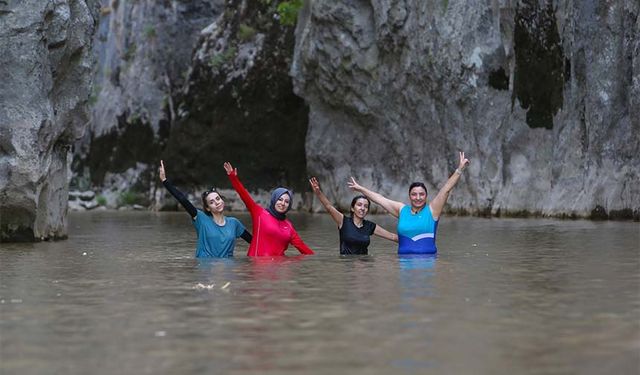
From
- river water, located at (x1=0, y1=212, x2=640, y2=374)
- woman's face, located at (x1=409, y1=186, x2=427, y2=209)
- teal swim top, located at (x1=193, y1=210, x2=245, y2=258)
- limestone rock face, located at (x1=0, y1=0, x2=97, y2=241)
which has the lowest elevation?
river water, located at (x1=0, y1=212, x2=640, y2=374)

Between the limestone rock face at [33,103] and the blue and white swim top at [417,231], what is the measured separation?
7.87 meters

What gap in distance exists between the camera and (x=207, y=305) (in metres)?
9.50

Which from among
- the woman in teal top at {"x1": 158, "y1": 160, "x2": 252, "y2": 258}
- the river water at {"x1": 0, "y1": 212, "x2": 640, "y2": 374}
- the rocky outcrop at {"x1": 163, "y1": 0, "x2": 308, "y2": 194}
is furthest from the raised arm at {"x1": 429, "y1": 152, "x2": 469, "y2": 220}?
the rocky outcrop at {"x1": 163, "y1": 0, "x2": 308, "y2": 194}

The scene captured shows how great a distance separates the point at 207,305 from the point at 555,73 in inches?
1050

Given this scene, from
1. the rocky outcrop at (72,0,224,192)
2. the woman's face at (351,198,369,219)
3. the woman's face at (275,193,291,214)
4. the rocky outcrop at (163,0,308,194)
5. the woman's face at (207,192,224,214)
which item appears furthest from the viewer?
the rocky outcrop at (72,0,224,192)

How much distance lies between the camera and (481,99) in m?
36.6

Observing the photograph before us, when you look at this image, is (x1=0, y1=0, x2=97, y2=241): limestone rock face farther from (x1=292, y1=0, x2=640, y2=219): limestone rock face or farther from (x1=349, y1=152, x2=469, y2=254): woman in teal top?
(x1=292, y1=0, x2=640, y2=219): limestone rock face

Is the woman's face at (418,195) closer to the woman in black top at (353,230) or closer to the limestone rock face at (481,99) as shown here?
the woman in black top at (353,230)

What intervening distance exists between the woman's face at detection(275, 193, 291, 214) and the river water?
0.70 m

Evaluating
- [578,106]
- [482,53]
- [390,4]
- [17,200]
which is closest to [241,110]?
[390,4]

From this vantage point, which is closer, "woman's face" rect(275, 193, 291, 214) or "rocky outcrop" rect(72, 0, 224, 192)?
"woman's face" rect(275, 193, 291, 214)

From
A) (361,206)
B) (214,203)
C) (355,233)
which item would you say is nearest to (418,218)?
(361,206)

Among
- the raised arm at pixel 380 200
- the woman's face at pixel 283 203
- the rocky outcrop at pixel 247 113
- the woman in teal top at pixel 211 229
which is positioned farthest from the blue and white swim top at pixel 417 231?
the rocky outcrop at pixel 247 113

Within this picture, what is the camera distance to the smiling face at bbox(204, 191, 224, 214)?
48.9 ft
